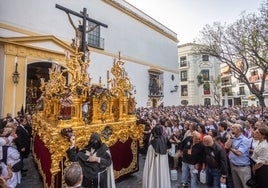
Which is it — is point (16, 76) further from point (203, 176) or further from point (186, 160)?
point (203, 176)

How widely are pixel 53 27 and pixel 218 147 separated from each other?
14.6 m

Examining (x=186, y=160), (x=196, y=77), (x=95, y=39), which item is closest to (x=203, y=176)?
(x=186, y=160)

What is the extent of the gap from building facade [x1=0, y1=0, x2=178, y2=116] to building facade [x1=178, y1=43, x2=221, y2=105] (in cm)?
1243

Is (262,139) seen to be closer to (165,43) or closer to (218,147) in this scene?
(218,147)

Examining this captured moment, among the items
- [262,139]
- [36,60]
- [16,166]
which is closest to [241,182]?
[262,139]

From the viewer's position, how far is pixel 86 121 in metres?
5.66

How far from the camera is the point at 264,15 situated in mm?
13422

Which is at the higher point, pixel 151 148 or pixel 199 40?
pixel 199 40

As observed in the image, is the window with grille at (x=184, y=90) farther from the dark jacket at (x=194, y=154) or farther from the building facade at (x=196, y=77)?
the dark jacket at (x=194, y=154)

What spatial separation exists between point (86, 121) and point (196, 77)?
39379mm

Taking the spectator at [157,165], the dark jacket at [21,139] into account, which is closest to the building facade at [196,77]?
the dark jacket at [21,139]

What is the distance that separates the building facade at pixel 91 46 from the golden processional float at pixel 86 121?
63.1 inches

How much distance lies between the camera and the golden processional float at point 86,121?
185 inches

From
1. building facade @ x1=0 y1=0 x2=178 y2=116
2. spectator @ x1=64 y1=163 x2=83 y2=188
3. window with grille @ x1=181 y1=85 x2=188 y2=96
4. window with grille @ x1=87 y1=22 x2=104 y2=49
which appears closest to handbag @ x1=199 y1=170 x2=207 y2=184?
spectator @ x1=64 y1=163 x2=83 y2=188
